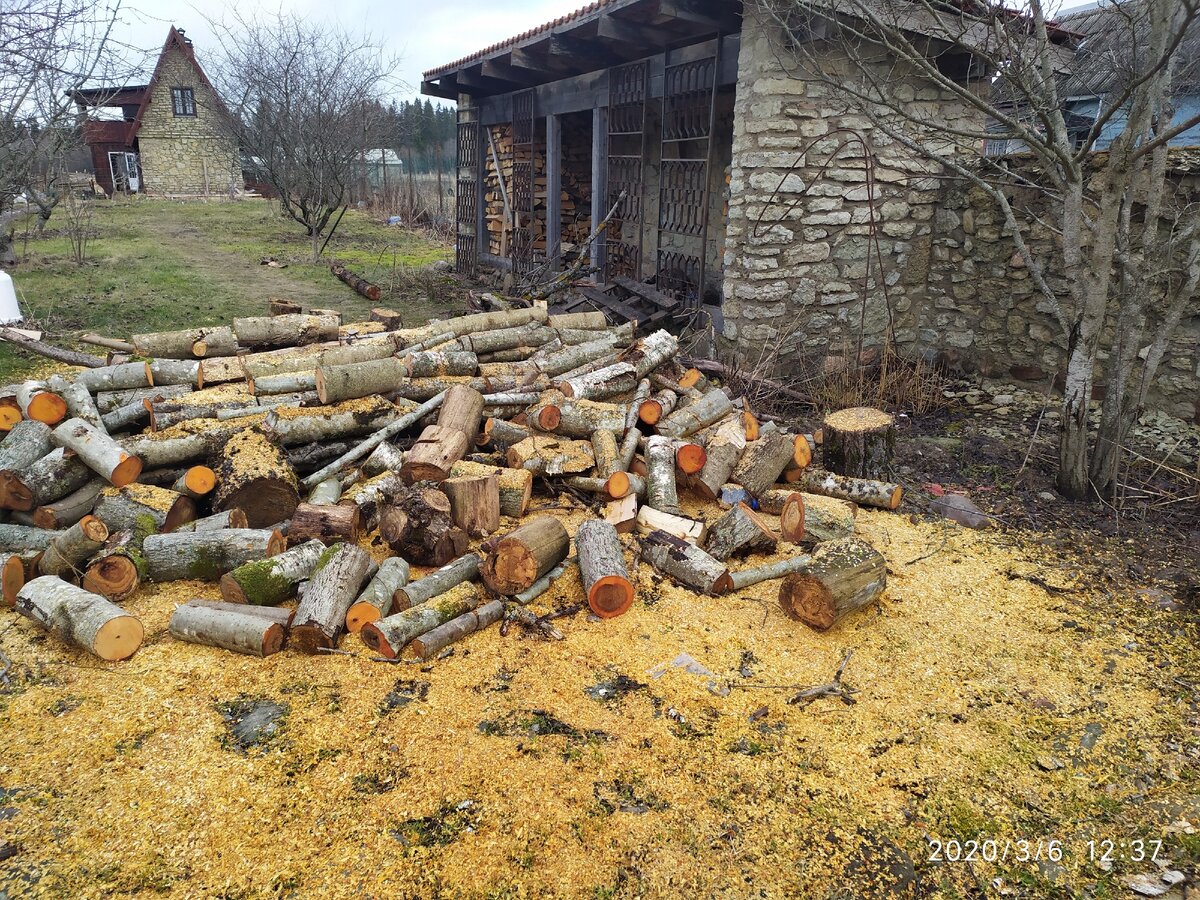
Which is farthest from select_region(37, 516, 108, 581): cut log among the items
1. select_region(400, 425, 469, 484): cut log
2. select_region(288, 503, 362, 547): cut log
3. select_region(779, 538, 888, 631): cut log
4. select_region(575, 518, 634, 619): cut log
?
select_region(779, 538, 888, 631): cut log

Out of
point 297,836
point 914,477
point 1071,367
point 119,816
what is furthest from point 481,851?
point 1071,367

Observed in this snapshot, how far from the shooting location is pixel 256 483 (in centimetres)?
418

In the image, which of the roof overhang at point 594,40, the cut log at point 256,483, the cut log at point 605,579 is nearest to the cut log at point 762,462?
the cut log at point 605,579

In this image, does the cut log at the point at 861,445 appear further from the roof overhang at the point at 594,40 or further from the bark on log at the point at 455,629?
the roof overhang at the point at 594,40

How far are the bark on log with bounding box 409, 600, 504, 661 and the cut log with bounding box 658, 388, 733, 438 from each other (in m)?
2.16

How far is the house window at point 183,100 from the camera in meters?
30.3

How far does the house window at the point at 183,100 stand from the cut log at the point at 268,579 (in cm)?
3446

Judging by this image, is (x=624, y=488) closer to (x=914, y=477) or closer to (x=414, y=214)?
(x=914, y=477)

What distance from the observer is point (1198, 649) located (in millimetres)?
3412

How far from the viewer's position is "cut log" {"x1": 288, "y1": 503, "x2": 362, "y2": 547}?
13.2ft

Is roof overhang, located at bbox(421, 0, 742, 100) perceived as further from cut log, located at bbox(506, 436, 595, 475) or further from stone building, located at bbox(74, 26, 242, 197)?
stone building, located at bbox(74, 26, 242, 197)

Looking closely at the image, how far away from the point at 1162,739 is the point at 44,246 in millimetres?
19733

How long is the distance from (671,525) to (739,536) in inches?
16.6

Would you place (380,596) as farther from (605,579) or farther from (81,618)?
(81,618)
